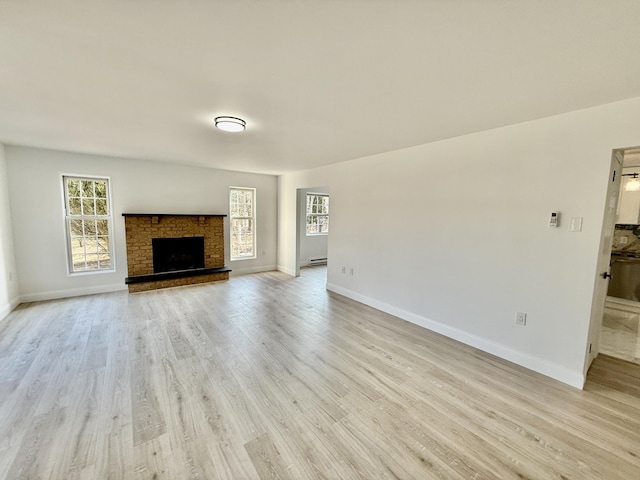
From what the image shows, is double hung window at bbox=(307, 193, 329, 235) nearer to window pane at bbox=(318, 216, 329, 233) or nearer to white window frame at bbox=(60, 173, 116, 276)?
window pane at bbox=(318, 216, 329, 233)

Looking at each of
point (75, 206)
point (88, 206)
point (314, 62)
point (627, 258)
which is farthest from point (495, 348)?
point (75, 206)

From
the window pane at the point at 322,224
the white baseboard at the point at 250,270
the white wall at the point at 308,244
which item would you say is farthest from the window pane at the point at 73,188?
the window pane at the point at 322,224

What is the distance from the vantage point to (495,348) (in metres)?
2.84

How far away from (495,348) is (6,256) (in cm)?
649

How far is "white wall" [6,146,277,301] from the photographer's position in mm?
4090

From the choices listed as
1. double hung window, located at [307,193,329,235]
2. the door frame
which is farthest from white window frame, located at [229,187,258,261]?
the door frame

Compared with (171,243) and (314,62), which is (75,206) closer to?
(171,243)

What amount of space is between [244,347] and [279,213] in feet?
13.7

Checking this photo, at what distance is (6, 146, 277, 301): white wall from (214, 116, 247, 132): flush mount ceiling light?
320 cm

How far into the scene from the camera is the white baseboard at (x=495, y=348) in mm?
2379

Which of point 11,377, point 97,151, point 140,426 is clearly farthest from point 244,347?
point 97,151

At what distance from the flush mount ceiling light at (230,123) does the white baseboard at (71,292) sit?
4040mm

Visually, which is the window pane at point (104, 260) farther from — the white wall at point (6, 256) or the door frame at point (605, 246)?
the door frame at point (605, 246)

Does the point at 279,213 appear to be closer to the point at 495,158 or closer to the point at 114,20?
the point at 495,158
